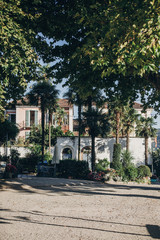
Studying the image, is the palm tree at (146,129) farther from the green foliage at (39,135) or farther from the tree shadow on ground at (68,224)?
the tree shadow on ground at (68,224)

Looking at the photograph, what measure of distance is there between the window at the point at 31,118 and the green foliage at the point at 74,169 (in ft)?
79.0

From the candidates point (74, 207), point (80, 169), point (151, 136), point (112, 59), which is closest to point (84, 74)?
point (112, 59)

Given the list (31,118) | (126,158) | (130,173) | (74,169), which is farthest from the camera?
(31,118)

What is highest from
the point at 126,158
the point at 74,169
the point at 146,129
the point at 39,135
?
the point at 146,129

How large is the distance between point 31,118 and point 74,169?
2573cm

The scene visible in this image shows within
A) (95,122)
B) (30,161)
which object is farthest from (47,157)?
(95,122)

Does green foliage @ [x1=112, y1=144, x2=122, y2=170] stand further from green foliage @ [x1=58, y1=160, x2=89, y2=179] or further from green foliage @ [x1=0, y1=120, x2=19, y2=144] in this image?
green foliage @ [x1=0, y1=120, x2=19, y2=144]

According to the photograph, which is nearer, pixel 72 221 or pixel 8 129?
pixel 72 221

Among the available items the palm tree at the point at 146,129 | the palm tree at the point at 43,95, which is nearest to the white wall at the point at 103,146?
the palm tree at the point at 146,129

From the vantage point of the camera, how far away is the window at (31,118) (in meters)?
46.1

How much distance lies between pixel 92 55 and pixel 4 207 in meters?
5.61

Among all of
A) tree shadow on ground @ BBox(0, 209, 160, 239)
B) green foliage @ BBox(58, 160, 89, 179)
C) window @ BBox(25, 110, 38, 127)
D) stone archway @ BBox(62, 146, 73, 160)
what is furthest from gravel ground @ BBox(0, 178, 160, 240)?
window @ BBox(25, 110, 38, 127)

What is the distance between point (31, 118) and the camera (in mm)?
46625

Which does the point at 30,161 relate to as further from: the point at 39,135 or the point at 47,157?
the point at 39,135
